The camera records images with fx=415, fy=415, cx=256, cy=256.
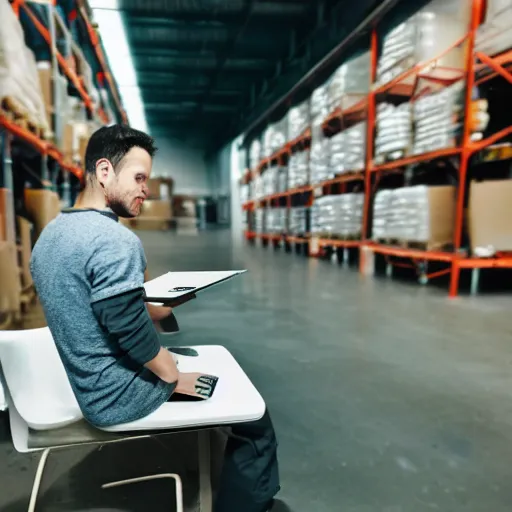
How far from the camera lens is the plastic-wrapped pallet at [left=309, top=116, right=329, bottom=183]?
24.6 feet

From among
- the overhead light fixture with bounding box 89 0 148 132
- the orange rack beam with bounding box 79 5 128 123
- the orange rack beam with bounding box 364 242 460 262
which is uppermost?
the overhead light fixture with bounding box 89 0 148 132

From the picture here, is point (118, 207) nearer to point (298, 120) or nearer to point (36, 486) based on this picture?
point (36, 486)

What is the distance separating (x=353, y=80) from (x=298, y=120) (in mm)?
2566

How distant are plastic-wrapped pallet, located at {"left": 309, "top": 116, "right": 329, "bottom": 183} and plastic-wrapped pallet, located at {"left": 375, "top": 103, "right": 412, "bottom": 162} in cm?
163

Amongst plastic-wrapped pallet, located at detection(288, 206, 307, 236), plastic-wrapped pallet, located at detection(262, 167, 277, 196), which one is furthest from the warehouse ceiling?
plastic-wrapped pallet, located at detection(288, 206, 307, 236)

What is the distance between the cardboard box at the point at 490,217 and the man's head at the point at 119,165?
428 centimetres

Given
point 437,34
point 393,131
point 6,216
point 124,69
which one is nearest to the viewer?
point 6,216

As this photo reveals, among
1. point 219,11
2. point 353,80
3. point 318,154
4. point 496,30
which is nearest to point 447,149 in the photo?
point 496,30

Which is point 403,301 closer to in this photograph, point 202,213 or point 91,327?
point 91,327

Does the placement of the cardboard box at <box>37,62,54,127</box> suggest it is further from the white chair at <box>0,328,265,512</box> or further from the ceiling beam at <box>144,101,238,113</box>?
the ceiling beam at <box>144,101,238,113</box>

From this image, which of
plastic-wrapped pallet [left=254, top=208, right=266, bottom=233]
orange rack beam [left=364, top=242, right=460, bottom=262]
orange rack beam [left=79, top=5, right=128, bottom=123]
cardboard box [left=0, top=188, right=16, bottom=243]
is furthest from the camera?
plastic-wrapped pallet [left=254, top=208, right=266, bottom=233]

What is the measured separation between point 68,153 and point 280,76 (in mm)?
8415

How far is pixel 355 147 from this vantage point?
648 centimetres

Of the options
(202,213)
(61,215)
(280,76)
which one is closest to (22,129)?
(61,215)
